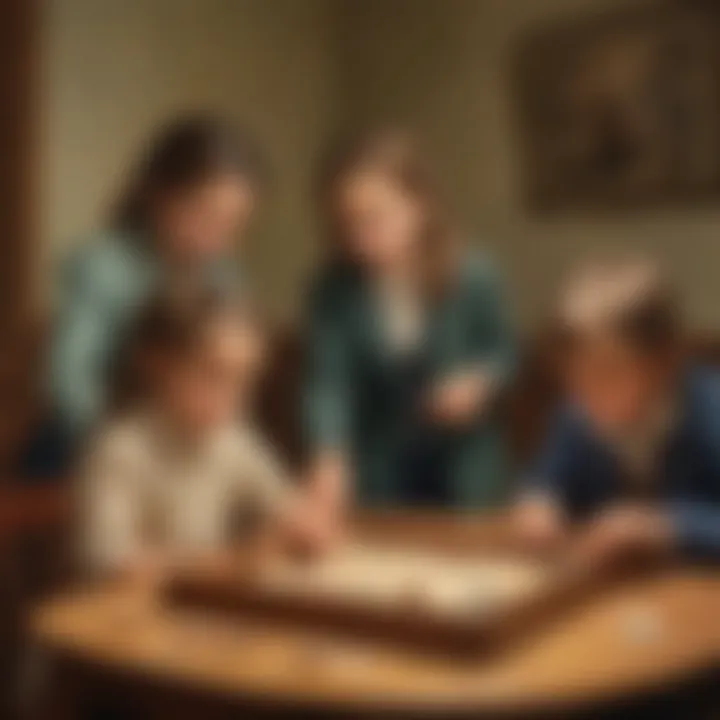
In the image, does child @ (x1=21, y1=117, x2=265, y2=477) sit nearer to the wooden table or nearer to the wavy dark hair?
the wavy dark hair

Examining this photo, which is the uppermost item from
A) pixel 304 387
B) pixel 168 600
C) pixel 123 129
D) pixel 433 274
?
pixel 123 129

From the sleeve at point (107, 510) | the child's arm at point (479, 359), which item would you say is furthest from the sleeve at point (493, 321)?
the sleeve at point (107, 510)

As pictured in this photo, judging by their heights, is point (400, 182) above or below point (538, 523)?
above

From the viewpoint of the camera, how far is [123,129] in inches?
38.2

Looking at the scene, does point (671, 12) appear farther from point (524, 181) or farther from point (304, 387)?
point (304, 387)

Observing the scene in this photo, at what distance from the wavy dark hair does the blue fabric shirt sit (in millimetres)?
332

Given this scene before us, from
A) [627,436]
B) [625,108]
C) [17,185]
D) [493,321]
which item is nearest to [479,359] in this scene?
[493,321]

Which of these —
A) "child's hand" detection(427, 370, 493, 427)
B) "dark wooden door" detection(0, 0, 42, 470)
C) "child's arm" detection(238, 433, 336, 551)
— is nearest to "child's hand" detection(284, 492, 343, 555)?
"child's arm" detection(238, 433, 336, 551)

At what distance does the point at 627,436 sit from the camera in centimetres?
99

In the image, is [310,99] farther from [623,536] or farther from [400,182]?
[623,536]

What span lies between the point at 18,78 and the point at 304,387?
33cm

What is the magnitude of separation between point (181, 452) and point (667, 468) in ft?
1.32

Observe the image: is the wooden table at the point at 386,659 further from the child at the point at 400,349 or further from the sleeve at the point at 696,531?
the child at the point at 400,349

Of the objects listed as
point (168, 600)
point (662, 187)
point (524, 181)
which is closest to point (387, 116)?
point (524, 181)
